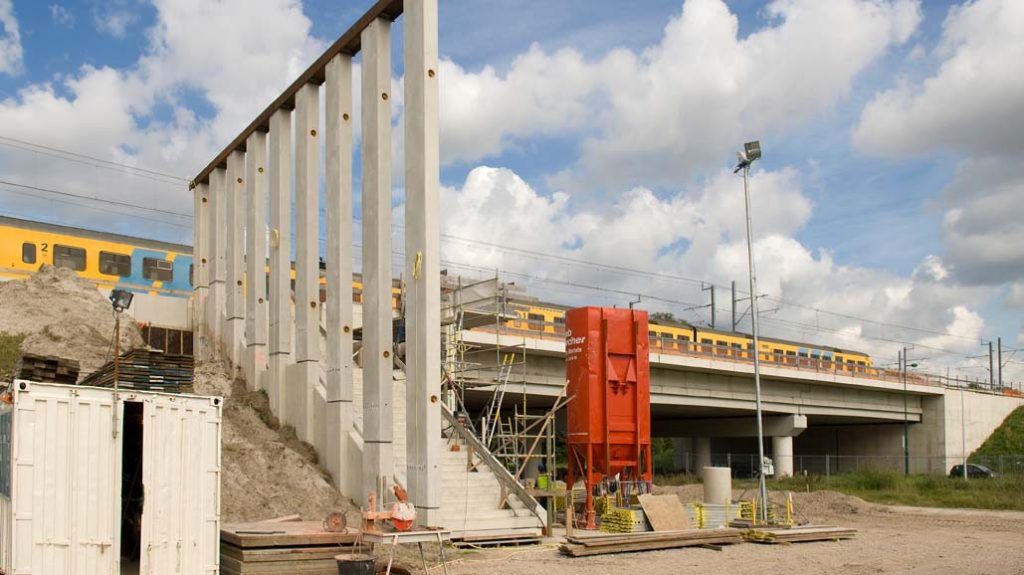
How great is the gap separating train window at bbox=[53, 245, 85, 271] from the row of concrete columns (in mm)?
4934

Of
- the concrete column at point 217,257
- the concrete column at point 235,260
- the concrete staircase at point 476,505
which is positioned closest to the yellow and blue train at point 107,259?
the concrete column at point 217,257

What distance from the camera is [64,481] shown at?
1234 cm

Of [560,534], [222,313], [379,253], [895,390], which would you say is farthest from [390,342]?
[895,390]

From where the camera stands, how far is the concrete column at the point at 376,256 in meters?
20.9

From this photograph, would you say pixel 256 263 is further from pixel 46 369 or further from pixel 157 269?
pixel 46 369

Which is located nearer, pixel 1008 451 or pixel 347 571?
pixel 347 571

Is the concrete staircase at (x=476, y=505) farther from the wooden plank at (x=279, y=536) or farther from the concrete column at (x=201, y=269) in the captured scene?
the concrete column at (x=201, y=269)

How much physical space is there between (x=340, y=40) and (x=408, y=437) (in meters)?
10.3

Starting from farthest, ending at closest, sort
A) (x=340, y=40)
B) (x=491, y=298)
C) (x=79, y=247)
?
(x=79, y=247), (x=491, y=298), (x=340, y=40)

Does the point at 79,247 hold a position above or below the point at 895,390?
above

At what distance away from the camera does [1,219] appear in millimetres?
30234

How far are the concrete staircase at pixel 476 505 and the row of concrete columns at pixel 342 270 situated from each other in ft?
4.77

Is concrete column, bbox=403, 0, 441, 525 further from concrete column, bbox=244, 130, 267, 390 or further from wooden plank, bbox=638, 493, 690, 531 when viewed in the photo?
concrete column, bbox=244, 130, 267, 390

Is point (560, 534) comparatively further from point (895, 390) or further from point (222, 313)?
point (895, 390)
